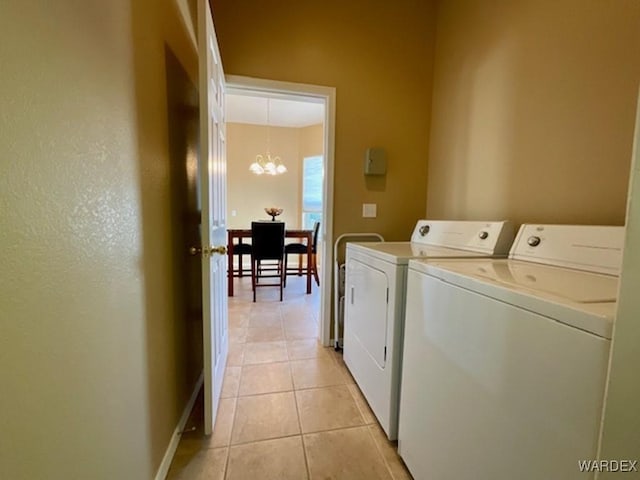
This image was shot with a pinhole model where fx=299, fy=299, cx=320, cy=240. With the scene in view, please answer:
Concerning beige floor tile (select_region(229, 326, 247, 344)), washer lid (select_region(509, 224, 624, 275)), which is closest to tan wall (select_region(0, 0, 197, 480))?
beige floor tile (select_region(229, 326, 247, 344))

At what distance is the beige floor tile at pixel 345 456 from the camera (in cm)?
127

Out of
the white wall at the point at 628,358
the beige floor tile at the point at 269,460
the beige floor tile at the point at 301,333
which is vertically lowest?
the beige floor tile at the point at 269,460

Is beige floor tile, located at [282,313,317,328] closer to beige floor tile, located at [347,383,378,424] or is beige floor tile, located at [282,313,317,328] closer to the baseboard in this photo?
beige floor tile, located at [347,383,378,424]

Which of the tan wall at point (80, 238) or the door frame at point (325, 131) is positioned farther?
the door frame at point (325, 131)

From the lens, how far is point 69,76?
2.13ft

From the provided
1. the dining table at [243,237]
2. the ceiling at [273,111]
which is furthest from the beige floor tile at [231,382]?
the ceiling at [273,111]

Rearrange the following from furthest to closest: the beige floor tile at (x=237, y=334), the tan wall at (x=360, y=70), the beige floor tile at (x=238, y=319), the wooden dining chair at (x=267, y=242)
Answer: the wooden dining chair at (x=267, y=242)
the beige floor tile at (x=238, y=319)
the beige floor tile at (x=237, y=334)
the tan wall at (x=360, y=70)

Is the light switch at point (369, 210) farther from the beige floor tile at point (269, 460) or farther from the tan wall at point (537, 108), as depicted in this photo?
the beige floor tile at point (269, 460)

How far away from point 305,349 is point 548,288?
1911 millimetres

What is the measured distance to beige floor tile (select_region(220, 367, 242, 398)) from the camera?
1.81 m

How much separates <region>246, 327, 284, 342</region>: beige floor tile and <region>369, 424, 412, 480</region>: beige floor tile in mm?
1243

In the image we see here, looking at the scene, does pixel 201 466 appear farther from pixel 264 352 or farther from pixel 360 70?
pixel 360 70

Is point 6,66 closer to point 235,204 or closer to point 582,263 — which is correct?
point 582,263

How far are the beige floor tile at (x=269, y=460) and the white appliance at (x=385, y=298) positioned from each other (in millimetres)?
443
